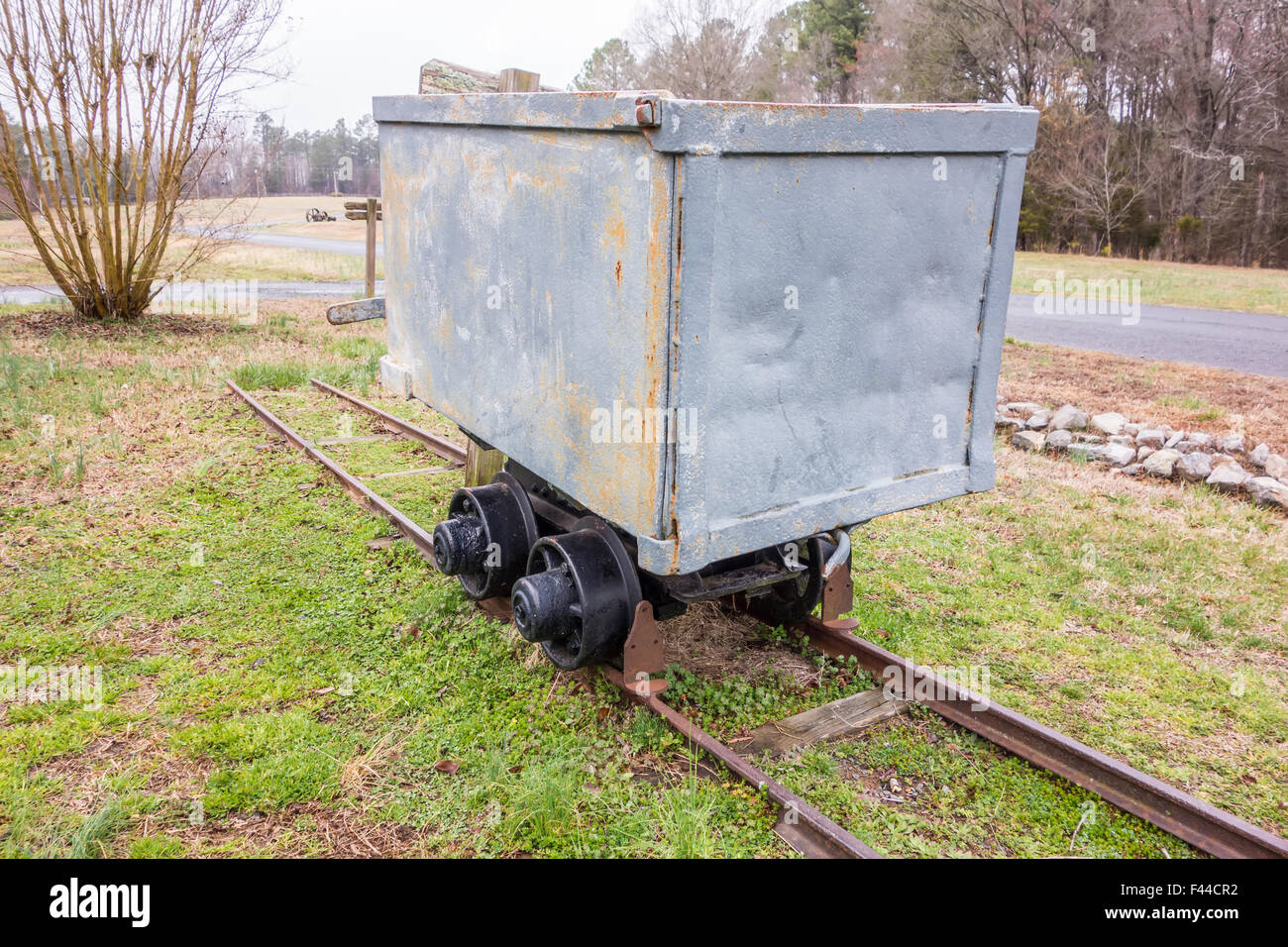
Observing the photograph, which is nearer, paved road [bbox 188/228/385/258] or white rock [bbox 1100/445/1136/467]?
white rock [bbox 1100/445/1136/467]

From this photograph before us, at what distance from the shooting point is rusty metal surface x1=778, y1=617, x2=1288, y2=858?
10.8 feet

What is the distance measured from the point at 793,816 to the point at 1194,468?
6.35m

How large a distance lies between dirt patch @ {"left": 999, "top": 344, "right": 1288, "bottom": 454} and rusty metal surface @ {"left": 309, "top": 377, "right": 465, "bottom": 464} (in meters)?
6.57

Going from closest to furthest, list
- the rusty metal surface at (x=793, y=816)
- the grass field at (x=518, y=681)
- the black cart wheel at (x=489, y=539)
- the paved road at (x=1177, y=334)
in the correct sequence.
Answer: the rusty metal surface at (x=793, y=816)
the grass field at (x=518, y=681)
the black cart wheel at (x=489, y=539)
the paved road at (x=1177, y=334)

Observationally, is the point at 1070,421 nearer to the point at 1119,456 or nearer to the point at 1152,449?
the point at 1152,449

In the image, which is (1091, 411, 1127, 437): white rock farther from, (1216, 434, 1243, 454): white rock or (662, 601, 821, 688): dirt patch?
(662, 601, 821, 688): dirt patch

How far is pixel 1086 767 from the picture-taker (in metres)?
3.72

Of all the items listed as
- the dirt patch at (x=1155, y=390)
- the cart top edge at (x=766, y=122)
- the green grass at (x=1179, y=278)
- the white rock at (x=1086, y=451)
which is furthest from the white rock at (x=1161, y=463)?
the green grass at (x=1179, y=278)

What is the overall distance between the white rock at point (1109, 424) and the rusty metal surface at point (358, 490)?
6.89 m

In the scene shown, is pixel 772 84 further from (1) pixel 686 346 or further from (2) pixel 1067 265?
(1) pixel 686 346

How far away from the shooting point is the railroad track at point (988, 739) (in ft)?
10.8

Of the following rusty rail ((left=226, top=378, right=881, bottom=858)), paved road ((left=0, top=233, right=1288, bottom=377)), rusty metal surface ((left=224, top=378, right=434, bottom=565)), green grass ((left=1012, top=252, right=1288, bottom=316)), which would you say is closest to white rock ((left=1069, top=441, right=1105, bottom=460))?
paved road ((left=0, top=233, right=1288, bottom=377))

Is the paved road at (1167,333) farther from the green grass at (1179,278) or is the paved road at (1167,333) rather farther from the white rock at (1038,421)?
the white rock at (1038,421)

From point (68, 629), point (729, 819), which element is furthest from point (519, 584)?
point (68, 629)
